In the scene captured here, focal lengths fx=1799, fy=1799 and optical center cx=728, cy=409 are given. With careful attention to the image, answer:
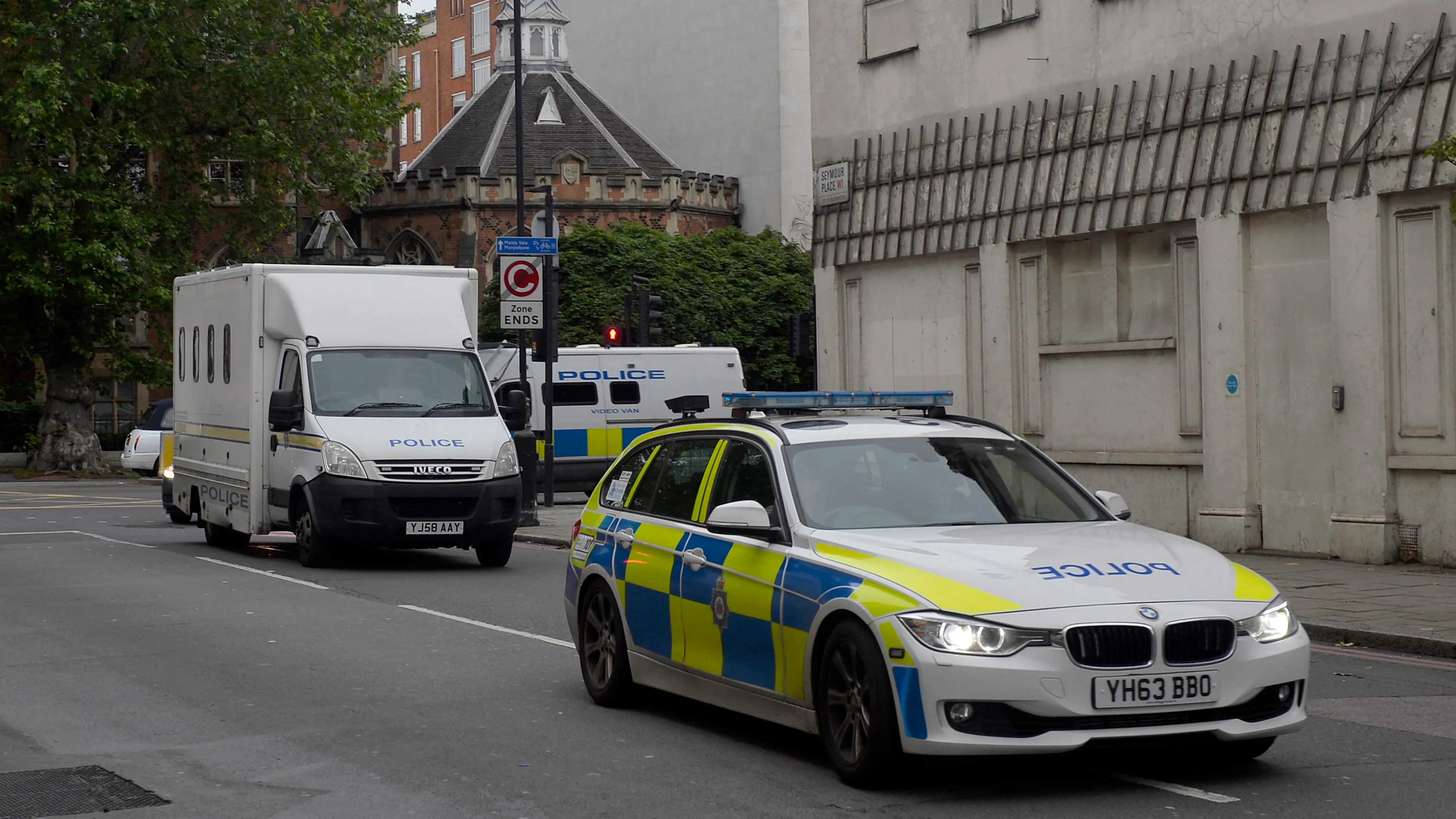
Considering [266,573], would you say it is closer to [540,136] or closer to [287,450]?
[287,450]

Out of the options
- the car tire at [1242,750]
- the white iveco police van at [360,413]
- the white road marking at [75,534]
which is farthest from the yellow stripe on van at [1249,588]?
the white road marking at [75,534]

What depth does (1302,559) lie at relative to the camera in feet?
55.3

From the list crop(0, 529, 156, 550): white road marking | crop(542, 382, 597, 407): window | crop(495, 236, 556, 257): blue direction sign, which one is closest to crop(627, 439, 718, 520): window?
crop(495, 236, 556, 257): blue direction sign

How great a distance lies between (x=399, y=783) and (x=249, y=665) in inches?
153

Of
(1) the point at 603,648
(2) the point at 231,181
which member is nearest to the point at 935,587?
(1) the point at 603,648

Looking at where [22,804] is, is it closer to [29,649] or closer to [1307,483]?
[29,649]

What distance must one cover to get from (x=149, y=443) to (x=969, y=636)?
37127 millimetres

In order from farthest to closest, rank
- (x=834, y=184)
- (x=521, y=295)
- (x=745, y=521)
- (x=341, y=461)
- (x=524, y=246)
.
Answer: (x=834, y=184), (x=521, y=295), (x=524, y=246), (x=341, y=461), (x=745, y=521)

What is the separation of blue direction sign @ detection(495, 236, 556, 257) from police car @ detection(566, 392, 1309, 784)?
42.6 feet

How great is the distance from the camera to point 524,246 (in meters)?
22.1

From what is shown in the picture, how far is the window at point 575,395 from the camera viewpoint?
29953 mm

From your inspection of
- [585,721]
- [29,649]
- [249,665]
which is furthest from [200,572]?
[585,721]

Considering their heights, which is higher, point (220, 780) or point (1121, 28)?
point (1121, 28)

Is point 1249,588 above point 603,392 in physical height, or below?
below
